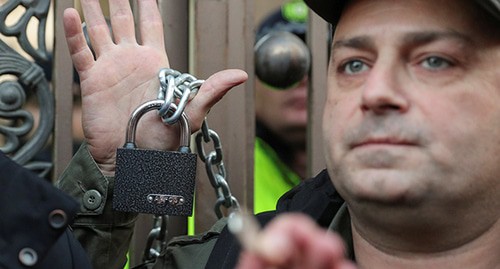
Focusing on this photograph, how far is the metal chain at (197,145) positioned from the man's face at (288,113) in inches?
60.7

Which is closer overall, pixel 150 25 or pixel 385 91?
pixel 385 91

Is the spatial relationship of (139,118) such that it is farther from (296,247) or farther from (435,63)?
(296,247)

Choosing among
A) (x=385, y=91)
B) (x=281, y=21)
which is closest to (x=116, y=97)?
(x=385, y=91)

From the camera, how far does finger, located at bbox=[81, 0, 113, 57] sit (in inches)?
103

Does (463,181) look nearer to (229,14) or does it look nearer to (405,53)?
(405,53)

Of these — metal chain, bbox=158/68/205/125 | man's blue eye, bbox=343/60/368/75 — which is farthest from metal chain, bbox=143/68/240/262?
man's blue eye, bbox=343/60/368/75

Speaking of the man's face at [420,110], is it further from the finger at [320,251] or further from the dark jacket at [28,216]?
the finger at [320,251]

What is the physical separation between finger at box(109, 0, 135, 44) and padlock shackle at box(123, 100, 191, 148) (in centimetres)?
18

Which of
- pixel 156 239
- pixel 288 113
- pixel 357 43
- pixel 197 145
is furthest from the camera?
pixel 288 113

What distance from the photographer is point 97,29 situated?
260 centimetres

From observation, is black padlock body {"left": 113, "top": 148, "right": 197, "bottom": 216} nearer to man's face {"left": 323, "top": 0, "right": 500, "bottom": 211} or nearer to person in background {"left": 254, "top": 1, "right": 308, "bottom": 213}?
man's face {"left": 323, "top": 0, "right": 500, "bottom": 211}

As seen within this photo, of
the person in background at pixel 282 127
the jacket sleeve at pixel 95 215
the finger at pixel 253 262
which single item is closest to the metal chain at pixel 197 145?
the jacket sleeve at pixel 95 215

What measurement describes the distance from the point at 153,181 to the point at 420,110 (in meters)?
0.67

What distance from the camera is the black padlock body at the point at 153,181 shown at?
2514mm
